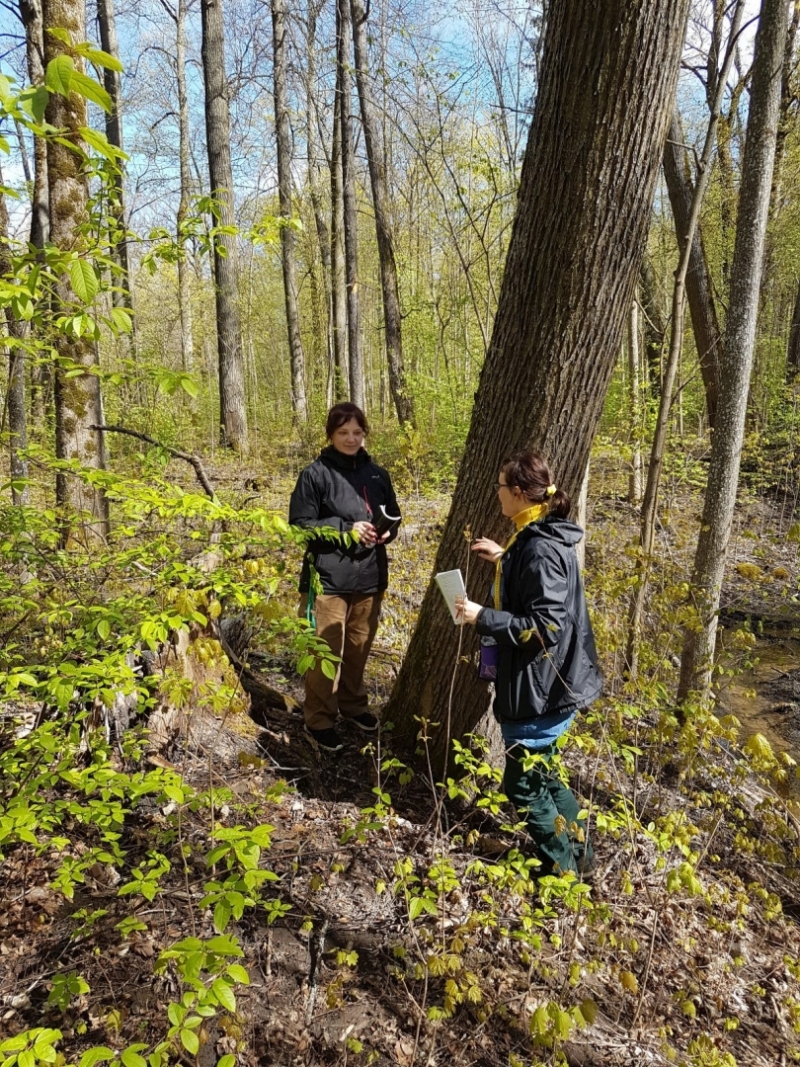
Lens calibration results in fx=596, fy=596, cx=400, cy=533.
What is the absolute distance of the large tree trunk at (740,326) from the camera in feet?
12.7

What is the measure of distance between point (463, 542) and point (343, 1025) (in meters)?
2.05

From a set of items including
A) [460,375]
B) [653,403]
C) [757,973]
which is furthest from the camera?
[460,375]

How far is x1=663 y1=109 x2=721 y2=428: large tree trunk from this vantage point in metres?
5.10

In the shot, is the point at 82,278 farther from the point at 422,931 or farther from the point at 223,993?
the point at 422,931

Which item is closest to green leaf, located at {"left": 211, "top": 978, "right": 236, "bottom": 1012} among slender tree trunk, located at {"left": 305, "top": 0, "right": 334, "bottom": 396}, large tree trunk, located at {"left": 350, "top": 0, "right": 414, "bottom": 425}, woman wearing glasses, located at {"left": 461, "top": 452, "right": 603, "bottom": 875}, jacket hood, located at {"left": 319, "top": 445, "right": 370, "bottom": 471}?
woman wearing glasses, located at {"left": 461, "top": 452, "right": 603, "bottom": 875}

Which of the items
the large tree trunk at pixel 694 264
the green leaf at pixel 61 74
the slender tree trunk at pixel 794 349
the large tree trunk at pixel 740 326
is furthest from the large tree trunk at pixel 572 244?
the slender tree trunk at pixel 794 349

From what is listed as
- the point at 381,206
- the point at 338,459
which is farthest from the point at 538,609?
the point at 381,206

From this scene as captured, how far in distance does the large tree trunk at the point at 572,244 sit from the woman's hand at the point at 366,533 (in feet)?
1.53

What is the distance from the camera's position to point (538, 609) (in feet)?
8.08

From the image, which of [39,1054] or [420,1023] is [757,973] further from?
[39,1054]

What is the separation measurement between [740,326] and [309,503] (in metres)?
3.23

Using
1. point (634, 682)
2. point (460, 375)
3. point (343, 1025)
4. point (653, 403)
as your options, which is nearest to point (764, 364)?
point (460, 375)

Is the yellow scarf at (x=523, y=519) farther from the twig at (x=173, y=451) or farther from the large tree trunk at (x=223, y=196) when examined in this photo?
the large tree trunk at (x=223, y=196)

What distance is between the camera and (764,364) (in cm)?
1320
